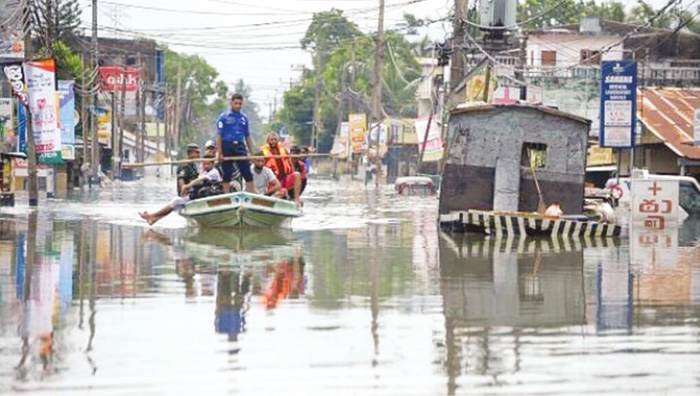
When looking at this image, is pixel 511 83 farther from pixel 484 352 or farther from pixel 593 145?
pixel 484 352

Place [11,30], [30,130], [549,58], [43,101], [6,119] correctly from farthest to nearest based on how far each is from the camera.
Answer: [549,58] < [6,119] < [30,130] < [43,101] < [11,30]

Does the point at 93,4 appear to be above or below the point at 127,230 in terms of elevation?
above

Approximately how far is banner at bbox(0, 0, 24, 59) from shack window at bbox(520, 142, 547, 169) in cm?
1613

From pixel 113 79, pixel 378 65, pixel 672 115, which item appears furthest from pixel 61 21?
pixel 672 115

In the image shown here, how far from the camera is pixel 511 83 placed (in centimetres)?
5700

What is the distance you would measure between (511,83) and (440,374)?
4821 cm

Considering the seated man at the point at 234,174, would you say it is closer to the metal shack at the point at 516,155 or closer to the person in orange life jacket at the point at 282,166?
the person in orange life jacket at the point at 282,166

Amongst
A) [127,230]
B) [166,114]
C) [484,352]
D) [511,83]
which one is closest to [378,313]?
[484,352]

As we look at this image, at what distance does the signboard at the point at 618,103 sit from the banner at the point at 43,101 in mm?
15429

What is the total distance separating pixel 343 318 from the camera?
1238 cm

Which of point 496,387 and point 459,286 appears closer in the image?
point 496,387

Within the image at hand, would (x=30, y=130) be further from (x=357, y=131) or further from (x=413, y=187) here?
(x=357, y=131)

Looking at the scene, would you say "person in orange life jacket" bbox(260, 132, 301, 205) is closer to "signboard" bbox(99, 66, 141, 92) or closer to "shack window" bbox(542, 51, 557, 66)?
"signboard" bbox(99, 66, 141, 92)

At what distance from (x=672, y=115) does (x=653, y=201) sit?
20644mm
